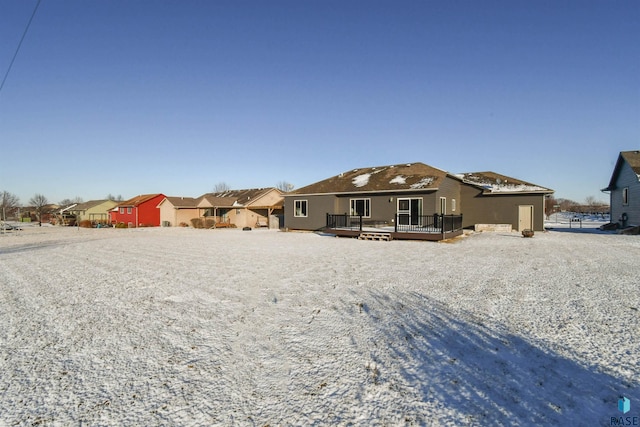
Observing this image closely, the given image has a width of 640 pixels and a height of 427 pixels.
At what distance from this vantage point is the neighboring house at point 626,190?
19438 millimetres

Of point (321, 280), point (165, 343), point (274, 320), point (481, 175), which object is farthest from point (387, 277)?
point (481, 175)

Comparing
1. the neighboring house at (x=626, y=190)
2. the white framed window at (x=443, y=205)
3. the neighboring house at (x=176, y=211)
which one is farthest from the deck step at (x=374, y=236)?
the neighboring house at (x=176, y=211)

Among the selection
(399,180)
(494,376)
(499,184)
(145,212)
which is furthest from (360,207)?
(145,212)

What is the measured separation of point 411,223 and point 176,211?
91.9ft

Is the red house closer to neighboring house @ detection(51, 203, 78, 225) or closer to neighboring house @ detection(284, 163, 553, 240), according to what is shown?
neighboring house @ detection(51, 203, 78, 225)

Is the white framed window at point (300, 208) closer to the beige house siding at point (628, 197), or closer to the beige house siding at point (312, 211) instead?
the beige house siding at point (312, 211)

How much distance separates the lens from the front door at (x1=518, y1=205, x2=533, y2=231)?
20.4 metres

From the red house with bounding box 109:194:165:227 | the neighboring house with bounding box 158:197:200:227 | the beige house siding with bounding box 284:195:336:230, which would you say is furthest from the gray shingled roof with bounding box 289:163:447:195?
the red house with bounding box 109:194:165:227

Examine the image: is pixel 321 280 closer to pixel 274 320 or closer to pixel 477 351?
pixel 274 320

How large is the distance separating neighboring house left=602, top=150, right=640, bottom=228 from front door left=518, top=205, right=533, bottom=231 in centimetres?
580

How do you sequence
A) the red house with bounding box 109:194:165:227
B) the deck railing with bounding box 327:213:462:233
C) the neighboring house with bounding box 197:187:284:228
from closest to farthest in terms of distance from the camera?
1. the deck railing with bounding box 327:213:462:233
2. the neighboring house with bounding box 197:187:284:228
3. the red house with bounding box 109:194:165:227

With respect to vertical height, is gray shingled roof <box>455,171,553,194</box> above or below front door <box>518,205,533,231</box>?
above

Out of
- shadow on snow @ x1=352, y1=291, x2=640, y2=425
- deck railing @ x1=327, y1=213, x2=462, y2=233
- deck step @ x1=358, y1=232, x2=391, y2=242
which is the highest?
deck railing @ x1=327, y1=213, x2=462, y2=233

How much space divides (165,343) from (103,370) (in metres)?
0.77
